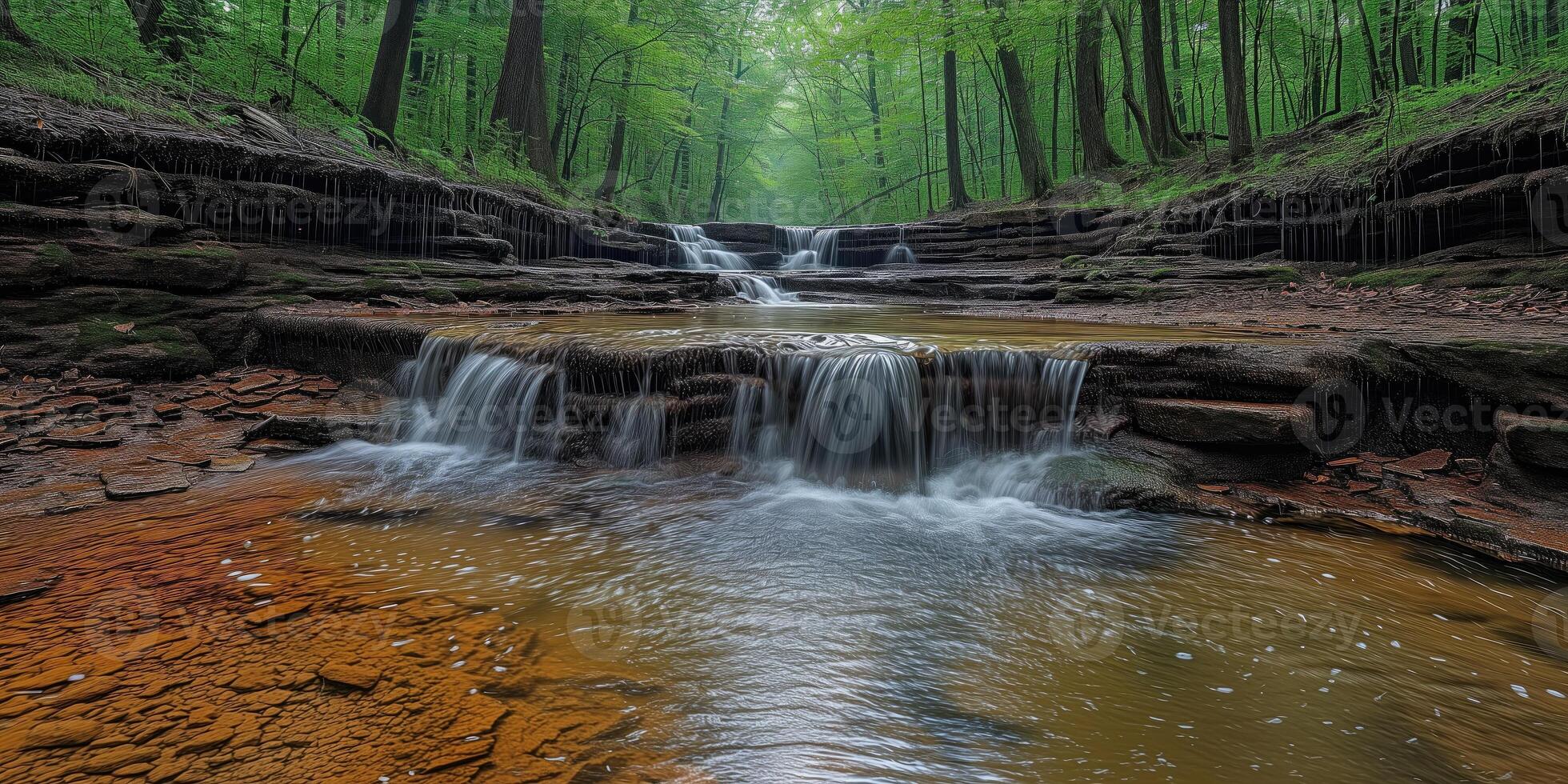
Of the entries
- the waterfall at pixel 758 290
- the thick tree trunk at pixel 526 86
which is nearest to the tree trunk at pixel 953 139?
the waterfall at pixel 758 290

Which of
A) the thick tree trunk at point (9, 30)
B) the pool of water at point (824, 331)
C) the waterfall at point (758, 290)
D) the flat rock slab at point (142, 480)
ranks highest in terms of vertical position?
the thick tree trunk at point (9, 30)

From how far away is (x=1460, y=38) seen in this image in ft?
39.8

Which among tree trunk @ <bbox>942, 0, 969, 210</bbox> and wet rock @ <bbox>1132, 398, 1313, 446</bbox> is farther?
tree trunk @ <bbox>942, 0, 969, 210</bbox>

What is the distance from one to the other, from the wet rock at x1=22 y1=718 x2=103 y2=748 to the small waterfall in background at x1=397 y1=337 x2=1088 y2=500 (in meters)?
3.06

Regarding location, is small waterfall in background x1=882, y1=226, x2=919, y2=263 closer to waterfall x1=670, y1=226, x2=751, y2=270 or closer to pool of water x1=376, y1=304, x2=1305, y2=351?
waterfall x1=670, y1=226, x2=751, y2=270

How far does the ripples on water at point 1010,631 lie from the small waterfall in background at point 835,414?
658 mm

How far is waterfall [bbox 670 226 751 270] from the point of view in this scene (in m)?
14.3

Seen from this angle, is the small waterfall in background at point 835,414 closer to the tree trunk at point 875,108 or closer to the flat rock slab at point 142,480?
the flat rock slab at point 142,480

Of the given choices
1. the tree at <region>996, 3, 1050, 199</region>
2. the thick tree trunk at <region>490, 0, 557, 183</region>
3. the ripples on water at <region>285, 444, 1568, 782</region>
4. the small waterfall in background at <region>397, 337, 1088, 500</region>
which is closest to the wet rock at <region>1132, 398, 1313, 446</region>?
the small waterfall in background at <region>397, 337, 1088, 500</region>

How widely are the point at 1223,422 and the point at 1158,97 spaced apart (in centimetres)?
1268

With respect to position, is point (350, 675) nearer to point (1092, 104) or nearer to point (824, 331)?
point (824, 331)

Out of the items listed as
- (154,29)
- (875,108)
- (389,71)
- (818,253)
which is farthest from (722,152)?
(154,29)

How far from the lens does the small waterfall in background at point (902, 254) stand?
14664 millimetres

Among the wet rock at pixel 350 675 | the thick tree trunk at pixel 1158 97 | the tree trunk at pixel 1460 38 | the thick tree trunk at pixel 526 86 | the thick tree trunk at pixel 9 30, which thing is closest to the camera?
the wet rock at pixel 350 675
